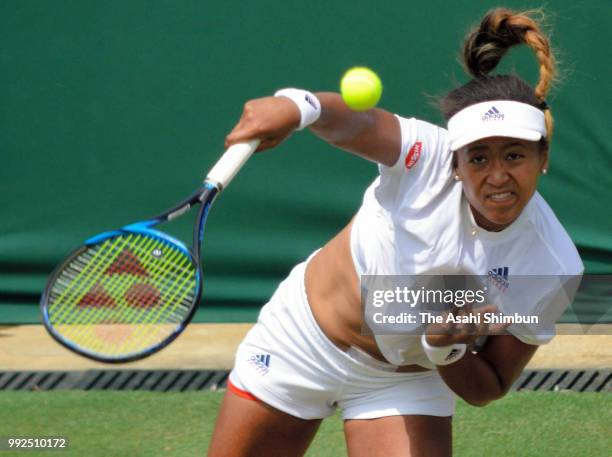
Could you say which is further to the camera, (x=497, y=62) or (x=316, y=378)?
(x=316, y=378)

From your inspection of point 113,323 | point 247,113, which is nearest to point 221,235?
point 113,323

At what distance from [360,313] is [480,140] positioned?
535 mm

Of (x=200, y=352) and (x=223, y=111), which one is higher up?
(x=223, y=111)

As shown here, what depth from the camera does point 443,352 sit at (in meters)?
2.75

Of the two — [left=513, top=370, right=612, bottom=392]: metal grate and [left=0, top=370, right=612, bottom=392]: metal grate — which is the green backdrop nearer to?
[left=0, top=370, right=612, bottom=392]: metal grate

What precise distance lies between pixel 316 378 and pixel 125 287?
1.74 ft

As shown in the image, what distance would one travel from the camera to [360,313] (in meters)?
2.96

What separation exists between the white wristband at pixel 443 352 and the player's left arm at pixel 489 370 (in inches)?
3.0

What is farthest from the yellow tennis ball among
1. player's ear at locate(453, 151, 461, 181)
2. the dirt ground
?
the dirt ground

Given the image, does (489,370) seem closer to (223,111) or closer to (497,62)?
(497,62)

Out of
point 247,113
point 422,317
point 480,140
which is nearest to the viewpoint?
point 247,113

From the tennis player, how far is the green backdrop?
99.4 inches

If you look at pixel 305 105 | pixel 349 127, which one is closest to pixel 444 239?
pixel 349 127

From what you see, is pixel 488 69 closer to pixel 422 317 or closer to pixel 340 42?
pixel 422 317
